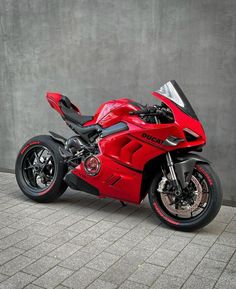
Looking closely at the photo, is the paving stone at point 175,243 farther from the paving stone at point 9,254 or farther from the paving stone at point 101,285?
the paving stone at point 9,254

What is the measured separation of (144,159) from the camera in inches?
153

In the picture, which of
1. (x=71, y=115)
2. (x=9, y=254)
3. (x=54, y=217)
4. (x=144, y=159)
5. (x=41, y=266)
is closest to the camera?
(x=41, y=266)

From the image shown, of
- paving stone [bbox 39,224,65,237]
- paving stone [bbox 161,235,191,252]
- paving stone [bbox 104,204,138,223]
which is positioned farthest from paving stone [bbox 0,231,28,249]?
paving stone [bbox 161,235,191,252]

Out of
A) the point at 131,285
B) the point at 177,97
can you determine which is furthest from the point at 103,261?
the point at 177,97

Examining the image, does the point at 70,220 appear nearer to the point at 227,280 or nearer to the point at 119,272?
the point at 119,272

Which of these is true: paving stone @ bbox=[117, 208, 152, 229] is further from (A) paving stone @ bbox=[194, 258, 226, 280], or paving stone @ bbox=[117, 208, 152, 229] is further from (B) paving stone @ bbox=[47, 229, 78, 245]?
(A) paving stone @ bbox=[194, 258, 226, 280]

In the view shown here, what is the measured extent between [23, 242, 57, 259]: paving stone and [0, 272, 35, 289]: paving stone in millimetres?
309

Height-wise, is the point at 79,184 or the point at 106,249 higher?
the point at 79,184

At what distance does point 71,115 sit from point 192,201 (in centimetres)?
165

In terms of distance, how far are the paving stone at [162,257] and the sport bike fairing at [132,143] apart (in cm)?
76

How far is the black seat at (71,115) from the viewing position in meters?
4.38

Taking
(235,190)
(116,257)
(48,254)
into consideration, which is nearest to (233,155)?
(235,190)

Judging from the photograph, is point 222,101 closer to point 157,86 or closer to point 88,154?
point 157,86

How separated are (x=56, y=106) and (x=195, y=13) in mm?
1867
